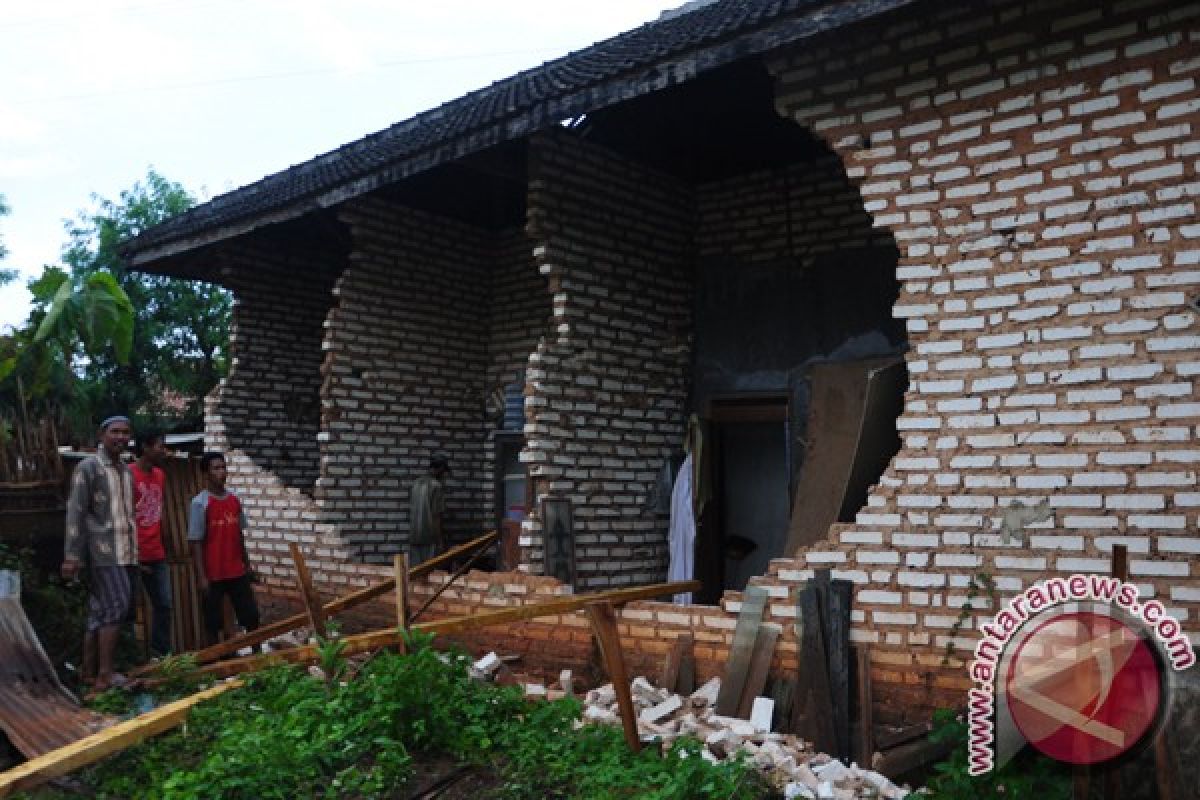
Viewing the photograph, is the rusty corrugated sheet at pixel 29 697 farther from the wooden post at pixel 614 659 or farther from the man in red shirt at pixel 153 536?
the wooden post at pixel 614 659

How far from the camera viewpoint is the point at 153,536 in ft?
23.2

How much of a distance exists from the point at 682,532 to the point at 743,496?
0.71m

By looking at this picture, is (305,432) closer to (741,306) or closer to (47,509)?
(47,509)

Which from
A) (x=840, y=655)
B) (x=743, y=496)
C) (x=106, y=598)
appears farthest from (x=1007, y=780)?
(x=106, y=598)

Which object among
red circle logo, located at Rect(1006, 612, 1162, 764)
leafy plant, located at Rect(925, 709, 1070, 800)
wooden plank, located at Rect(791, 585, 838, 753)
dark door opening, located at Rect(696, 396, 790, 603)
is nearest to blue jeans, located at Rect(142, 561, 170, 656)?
dark door opening, located at Rect(696, 396, 790, 603)

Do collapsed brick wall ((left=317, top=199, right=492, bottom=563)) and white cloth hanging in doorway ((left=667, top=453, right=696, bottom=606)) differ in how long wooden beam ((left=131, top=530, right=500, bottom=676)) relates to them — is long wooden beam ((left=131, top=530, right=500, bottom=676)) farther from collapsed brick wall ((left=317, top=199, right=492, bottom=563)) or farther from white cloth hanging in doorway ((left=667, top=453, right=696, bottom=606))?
collapsed brick wall ((left=317, top=199, right=492, bottom=563))

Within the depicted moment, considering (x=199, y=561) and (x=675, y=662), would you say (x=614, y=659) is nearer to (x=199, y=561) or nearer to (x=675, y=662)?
(x=675, y=662)

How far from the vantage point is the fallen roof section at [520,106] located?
528 cm

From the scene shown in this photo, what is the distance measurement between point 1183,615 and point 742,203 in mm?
4784

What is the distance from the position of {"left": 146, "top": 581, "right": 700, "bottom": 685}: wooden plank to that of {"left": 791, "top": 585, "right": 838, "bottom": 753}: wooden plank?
78cm

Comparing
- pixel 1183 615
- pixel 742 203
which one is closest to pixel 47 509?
pixel 742 203

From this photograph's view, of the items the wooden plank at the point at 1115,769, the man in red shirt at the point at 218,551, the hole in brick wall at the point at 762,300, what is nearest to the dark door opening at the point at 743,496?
the hole in brick wall at the point at 762,300

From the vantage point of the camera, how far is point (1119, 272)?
4688 mm

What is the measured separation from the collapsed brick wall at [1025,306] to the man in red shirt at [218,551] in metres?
4.18
